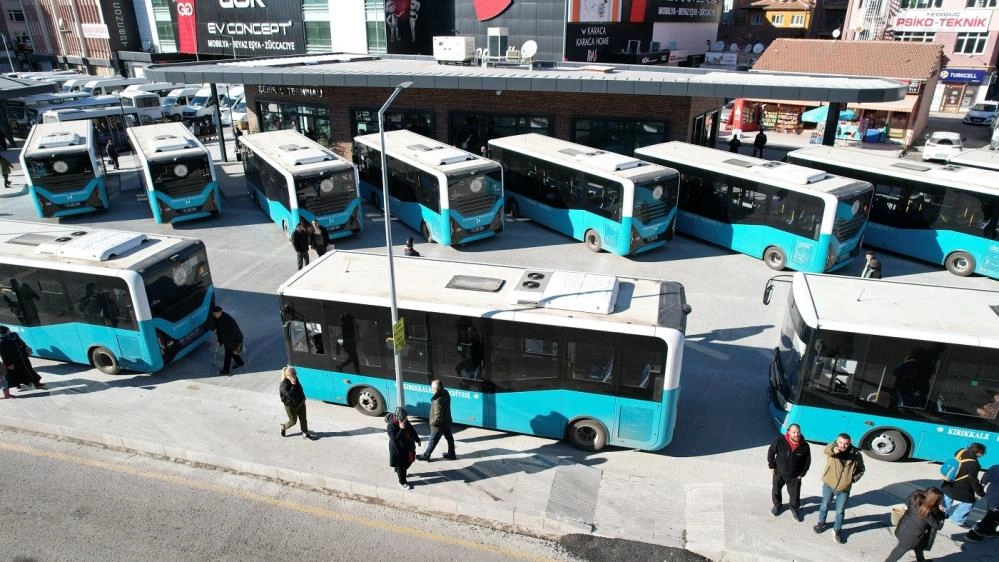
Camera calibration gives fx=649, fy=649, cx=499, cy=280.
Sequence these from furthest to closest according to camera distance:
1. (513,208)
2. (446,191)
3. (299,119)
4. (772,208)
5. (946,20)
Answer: (946,20) < (299,119) < (513,208) < (446,191) < (772,208)

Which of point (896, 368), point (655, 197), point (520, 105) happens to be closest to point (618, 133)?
point (520, 105)

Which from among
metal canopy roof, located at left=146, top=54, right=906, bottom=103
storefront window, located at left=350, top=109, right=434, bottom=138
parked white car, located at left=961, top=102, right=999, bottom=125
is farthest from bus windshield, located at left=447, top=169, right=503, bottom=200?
parked white car, located at left=961, top=102, right=999, bottom=125

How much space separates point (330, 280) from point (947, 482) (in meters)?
9.55

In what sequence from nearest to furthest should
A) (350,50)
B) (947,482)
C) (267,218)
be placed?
1. (947,482)
2. (267,218)
3. (350,50)

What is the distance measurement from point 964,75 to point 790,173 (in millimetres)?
45108

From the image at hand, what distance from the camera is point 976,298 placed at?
34.0ft

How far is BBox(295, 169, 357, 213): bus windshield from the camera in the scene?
1909 centimetres

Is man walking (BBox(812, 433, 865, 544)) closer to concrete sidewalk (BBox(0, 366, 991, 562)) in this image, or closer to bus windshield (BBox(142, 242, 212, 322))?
concrete sidewalk (BBox(0, 366, 991, 562))

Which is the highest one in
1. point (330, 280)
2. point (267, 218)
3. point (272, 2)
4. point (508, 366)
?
point (272, 2)

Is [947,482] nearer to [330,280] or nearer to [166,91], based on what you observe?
[330,280]

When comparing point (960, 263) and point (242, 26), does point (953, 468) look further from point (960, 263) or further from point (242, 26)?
point (242, 26)

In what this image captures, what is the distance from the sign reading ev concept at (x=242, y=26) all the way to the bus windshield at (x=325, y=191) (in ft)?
110

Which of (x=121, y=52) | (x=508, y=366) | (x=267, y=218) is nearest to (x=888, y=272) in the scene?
(x=508, y=366)

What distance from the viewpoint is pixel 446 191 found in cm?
1883
